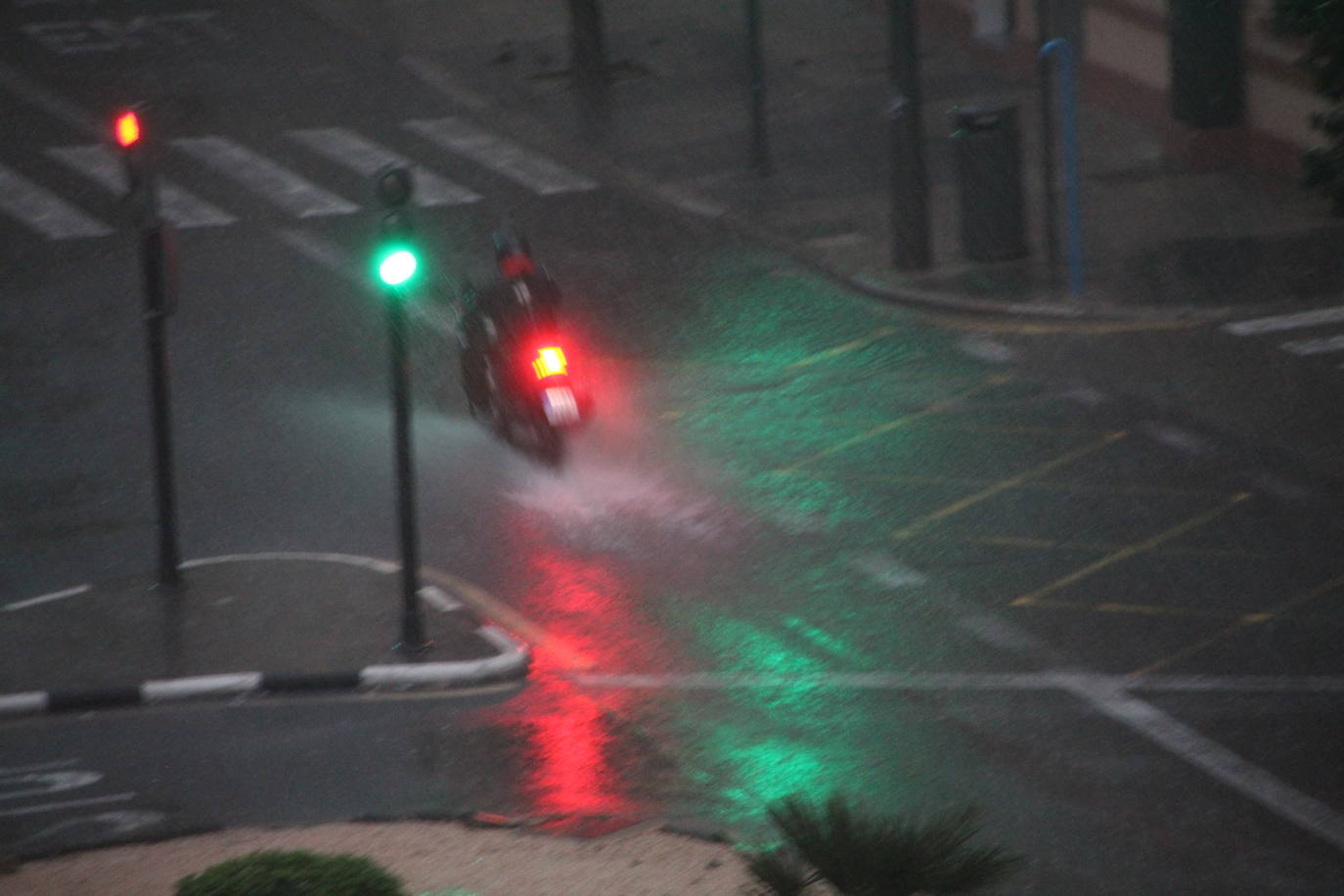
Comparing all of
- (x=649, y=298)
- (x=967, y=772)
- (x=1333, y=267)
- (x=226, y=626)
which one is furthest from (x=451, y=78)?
(x=967, y=772)

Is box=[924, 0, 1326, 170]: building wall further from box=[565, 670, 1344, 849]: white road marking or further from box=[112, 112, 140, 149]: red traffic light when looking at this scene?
box=[565, 670, 1344, 849]: white road marking

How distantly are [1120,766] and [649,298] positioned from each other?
8.92 m

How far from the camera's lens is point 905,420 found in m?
14.9

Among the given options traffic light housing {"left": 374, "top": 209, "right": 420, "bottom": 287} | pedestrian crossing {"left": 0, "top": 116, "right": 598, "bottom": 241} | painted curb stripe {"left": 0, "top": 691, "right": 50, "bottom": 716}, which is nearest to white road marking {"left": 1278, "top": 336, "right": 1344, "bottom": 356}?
traffic light housing {"left": 374, "top": 209, "right": 420, "bottom": 287}

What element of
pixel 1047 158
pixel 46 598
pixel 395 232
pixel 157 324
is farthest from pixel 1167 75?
pixel 46 598

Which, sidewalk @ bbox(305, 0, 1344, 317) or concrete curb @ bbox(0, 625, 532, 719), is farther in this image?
sidewalk @ bbox(305, 0, 1344, 317)

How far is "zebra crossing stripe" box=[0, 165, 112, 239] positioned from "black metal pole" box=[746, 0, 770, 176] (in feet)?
21.3

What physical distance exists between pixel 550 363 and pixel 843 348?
3342mm

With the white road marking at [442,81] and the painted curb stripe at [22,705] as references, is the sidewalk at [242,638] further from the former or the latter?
the white road marking at [442,81]

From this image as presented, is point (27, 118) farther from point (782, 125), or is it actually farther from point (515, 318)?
point (515, 318)

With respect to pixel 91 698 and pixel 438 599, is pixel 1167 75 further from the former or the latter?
pixel 91 698

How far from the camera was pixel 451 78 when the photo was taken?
2530 cm

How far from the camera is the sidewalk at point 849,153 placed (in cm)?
1786

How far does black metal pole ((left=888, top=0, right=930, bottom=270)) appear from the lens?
59.1ft
